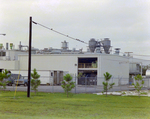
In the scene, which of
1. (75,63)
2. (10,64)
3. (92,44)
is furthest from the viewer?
(92,44)

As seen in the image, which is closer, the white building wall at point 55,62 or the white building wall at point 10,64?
the white building wall at point 55,62

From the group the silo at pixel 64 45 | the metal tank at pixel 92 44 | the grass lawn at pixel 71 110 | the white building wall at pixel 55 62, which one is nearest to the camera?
the grass lawn at pixel 71 110

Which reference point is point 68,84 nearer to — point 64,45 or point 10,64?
point 10,64

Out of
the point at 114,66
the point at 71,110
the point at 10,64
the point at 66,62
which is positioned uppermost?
the point at 66,62

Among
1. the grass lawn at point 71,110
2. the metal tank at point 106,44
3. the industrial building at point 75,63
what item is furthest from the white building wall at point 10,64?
the grass lawn at point 71,110

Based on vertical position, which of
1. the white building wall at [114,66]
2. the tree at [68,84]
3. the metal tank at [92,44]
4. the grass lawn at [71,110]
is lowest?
the grass lawn at [71,110]

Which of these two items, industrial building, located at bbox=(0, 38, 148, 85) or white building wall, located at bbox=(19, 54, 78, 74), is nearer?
industrial building, located at bbox=(0, 38, 148, 85)

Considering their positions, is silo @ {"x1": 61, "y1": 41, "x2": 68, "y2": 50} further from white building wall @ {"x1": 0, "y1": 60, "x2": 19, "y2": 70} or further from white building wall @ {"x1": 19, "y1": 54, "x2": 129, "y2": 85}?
white building wall @ {"x1": 0, "y1": 60, "x2": 19, "y2": 70}

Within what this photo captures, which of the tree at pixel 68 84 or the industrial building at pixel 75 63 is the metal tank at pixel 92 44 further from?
the tree at pixel 68 84

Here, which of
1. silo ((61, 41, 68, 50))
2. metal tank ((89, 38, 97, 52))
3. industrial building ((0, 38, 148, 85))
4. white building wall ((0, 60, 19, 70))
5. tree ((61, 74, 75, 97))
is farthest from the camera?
silo ((61, 41, 68, 50))

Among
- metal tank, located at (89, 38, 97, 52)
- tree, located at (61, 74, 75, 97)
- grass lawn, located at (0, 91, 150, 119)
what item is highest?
metal tank, located at (89, 38, 97, 52)

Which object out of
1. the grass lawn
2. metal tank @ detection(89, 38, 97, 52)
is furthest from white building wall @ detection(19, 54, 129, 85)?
the grass lawn

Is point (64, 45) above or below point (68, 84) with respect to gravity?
above

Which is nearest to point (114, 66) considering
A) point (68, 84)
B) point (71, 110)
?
point (68, 84)
